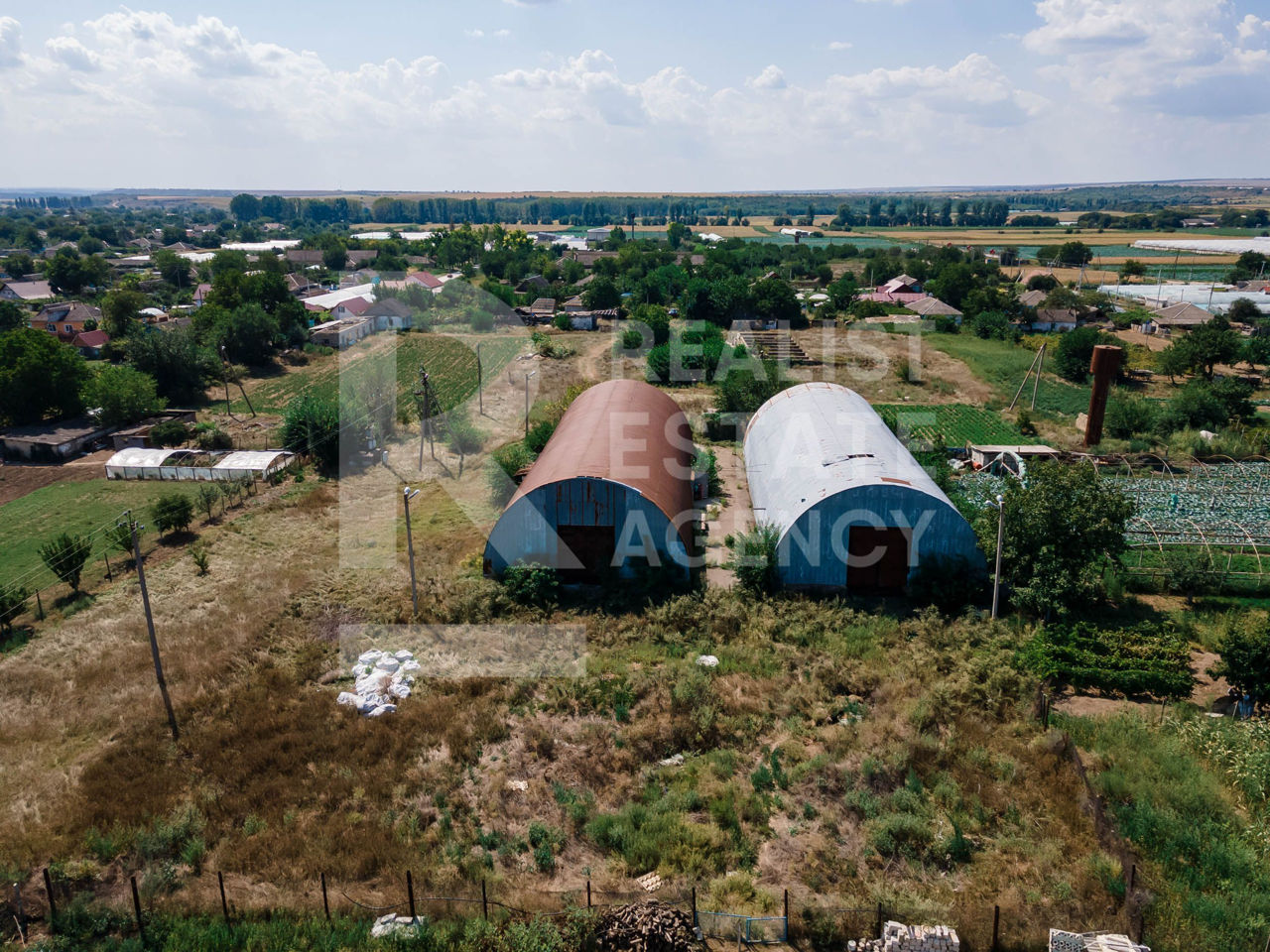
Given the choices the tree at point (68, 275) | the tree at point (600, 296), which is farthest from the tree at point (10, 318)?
the tree at point (600, 296)

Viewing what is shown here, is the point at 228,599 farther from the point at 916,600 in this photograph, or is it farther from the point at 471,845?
the point at 916,600

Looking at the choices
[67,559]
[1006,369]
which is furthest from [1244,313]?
[67,559]

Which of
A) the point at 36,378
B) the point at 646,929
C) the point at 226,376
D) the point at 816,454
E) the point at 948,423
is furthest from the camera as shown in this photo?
the point at 226,376

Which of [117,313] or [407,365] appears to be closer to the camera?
[407,365]

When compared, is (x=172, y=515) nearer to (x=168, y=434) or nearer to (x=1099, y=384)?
(x=168, y=434)

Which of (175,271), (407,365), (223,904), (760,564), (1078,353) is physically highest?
(175,271)

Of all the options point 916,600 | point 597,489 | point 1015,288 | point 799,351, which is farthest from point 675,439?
point 1015,288

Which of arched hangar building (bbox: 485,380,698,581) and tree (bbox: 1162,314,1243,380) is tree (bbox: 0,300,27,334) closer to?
arched hangar building (bbox: 485,380,698,581)

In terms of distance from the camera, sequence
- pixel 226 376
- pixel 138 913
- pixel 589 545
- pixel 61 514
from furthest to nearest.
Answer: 1. pixel 226 376
2. pixel 61 514
3. pixel 589 545
4. pixel 138 913
